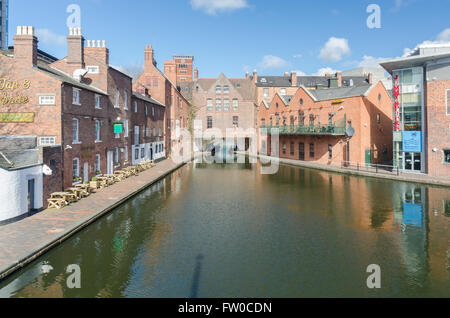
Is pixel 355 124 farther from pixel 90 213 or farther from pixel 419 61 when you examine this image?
pixel 90 213

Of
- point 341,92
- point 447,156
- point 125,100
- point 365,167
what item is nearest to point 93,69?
point 125,100

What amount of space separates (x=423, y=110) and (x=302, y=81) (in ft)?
162

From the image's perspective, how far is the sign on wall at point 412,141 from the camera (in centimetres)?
2909

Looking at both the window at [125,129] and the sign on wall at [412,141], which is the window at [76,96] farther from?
the sign on wall at [412,141]

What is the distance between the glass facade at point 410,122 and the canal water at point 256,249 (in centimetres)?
884

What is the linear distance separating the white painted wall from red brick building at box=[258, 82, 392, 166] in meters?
31.8

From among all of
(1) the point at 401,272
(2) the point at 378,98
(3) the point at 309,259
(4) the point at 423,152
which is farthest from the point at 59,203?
(2) the point at 378,98

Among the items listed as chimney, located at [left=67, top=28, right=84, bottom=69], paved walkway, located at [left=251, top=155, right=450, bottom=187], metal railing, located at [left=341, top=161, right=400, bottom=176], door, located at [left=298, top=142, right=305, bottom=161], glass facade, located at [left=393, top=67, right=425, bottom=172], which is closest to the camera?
paved walkway, located at [left=251, top=155, right=450, bottom=187]

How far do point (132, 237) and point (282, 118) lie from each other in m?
39.4

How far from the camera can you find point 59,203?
16.7m

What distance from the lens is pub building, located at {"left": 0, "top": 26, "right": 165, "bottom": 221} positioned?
63.0 ft

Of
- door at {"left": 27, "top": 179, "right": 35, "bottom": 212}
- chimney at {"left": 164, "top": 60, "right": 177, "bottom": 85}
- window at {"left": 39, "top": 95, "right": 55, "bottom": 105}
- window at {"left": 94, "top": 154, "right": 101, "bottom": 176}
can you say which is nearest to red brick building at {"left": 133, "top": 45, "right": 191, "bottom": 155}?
chimney at {"left": 164, "top": 60, "right": 177, "bottom": 85}

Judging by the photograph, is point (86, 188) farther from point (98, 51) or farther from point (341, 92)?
point (341, 92)

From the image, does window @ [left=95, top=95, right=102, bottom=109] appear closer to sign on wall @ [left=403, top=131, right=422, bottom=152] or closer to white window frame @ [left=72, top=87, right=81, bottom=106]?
white window frame @ [left=72, top=87, right=81, bottom=106]
